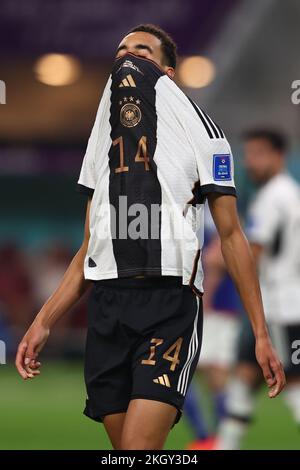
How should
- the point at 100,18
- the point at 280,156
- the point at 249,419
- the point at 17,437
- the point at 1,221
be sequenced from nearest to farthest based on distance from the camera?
the point at 249,419, the point at 280,156, the point at 17,437, the point at 100,18, the point at 1,221

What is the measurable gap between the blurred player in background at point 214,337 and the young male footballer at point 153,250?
3849mm

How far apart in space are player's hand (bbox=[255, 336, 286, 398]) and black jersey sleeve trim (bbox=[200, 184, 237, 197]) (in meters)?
0.58

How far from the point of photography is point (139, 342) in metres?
4.15

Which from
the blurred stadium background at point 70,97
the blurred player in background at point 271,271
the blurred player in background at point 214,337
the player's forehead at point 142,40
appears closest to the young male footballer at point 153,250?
the player's forehead at point 142,40

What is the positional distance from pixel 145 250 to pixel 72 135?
49.0ft

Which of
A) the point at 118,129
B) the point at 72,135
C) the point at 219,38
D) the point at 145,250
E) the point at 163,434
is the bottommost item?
the point at 163,434

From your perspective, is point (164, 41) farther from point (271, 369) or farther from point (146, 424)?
point (146, 424)

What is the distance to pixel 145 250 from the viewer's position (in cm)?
420

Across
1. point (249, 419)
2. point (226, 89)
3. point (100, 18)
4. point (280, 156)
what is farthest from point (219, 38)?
point (249, 419)

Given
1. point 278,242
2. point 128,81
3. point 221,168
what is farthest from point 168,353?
point 278,242

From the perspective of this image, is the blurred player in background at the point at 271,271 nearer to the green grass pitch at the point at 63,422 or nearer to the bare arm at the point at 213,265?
the bare arm at the point at 213,265

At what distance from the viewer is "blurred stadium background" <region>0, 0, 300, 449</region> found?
16.6 m

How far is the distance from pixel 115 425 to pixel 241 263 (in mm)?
770

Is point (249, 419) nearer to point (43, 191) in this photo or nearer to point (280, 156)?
point (280, 156)
